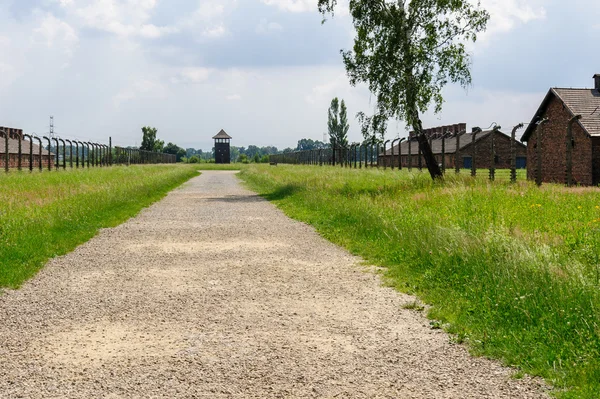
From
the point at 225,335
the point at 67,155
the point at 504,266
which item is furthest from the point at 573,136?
the point at 67,155

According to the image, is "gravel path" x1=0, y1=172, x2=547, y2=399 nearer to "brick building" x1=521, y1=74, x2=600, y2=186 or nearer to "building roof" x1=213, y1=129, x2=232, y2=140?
"brick building" x1=521, y1=74, x2=600, y2=186

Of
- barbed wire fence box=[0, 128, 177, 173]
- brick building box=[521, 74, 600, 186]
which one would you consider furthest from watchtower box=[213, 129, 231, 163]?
brick building box=[521, 74, 600, 186]

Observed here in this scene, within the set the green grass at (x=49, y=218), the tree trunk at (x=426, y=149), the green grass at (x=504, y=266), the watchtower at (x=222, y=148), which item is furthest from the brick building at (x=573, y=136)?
the watchtower at (x=222, y=148)

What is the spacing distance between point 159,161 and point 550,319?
11313 cm

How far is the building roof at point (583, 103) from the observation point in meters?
33.6

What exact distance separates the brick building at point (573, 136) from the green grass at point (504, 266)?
16493 mm

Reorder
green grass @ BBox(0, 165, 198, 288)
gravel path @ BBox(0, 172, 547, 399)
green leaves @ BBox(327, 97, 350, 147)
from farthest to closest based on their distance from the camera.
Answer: green leaves @ BBox(327, 97, 350, 147) < green grass @ BBox(0, 165, 198, 288) < gravel path @ BBox(0, 172, 547, 399)

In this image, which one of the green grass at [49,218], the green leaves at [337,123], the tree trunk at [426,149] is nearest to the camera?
the green grass at [49,218]

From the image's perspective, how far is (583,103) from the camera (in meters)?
36.2

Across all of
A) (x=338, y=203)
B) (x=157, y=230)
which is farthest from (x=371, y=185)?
(x=157, y=230)

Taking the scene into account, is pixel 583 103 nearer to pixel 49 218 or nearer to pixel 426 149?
pixel 426 149

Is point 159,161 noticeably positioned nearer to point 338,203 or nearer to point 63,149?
point 63,149

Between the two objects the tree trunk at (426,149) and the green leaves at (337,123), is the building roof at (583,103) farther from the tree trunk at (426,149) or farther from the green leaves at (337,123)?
A: the green leaves at (337,123)

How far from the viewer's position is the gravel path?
4992 mm
